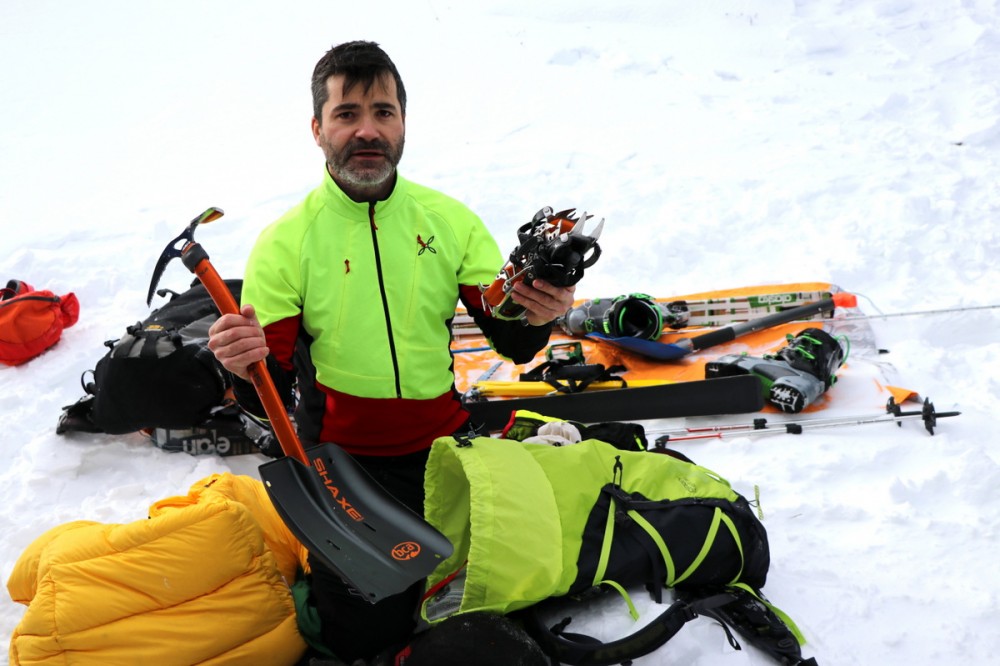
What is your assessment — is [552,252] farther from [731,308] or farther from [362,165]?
[731,308]

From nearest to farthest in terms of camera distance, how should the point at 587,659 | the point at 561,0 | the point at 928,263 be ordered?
the point at 587,659 < the point at 928,263 < the point at 561,0

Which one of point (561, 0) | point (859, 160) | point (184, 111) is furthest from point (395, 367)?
point (561, 0)

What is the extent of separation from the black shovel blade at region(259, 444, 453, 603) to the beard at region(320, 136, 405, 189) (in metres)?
0.78

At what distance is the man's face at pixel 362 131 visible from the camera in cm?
268

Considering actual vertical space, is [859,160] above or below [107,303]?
above

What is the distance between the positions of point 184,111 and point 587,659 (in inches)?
332

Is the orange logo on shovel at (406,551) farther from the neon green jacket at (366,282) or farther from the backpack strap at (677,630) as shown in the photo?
the neon green jacket at (366,282)

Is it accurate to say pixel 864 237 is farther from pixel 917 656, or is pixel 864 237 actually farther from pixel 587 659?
pixel 587 659

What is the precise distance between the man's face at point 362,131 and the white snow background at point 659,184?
1407 millimetres

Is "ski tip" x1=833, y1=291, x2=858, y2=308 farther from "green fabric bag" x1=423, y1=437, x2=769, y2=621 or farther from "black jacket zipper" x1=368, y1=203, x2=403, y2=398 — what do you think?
"black jacket zipper" x1=368, y1=203, x2=403, y2=398

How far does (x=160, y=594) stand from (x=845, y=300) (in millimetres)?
3772

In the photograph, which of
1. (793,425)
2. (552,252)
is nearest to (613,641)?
(552,252)

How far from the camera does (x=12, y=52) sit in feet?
35.6

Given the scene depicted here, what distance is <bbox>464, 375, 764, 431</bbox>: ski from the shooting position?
158 inches
